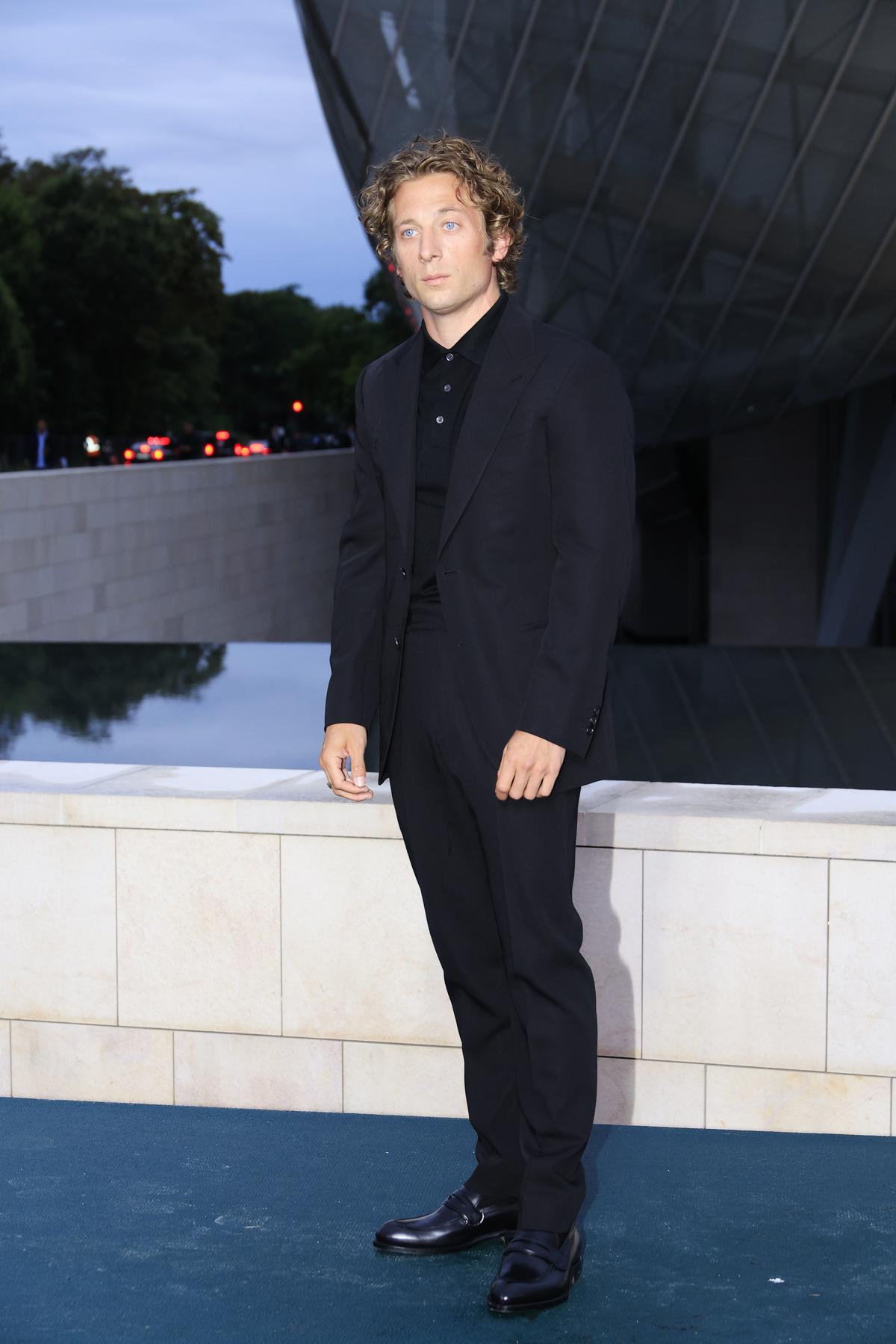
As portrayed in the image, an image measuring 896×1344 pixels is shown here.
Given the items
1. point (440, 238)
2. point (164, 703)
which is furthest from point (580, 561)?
point (164, 703)

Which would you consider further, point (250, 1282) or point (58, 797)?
point (58, 797)

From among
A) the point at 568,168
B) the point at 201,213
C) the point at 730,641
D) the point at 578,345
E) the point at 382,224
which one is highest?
the point at 201,213

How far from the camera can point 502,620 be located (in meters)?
2.94

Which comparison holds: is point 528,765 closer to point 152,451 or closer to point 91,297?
point 152,451

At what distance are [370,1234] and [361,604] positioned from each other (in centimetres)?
133

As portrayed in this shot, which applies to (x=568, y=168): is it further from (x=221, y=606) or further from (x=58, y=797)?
(x=58, y=797)

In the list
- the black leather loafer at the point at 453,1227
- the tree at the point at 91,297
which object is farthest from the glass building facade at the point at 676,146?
the tree at the point at 91,297

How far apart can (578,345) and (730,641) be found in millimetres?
30425

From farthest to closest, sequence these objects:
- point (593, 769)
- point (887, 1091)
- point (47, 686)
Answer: point (47, 686) < point (887, 1091) < point (593, 769)

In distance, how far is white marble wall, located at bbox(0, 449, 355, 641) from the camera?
15.4 m

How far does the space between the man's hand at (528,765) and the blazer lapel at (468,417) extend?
1.35 feet

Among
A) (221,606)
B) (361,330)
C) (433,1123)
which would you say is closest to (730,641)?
(221,606)

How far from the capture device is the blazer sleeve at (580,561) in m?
2.82

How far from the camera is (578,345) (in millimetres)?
3004
